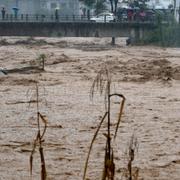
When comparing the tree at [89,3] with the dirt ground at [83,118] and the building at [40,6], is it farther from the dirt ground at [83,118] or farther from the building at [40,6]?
the dirt ground at [83,118]

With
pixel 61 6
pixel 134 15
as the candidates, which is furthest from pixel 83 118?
pixel 61 6

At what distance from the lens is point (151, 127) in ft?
53.5

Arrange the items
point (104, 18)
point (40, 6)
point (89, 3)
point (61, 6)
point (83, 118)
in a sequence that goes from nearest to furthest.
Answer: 1. point (83, 118)
2. point (104, 18)
3. point (89, 3)
4. point (40, 6)
5. point (61, 6)

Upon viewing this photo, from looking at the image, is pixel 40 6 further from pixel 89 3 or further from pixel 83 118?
pixel 83 118

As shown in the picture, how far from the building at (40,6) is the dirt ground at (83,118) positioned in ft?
150

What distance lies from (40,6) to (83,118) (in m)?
66.4

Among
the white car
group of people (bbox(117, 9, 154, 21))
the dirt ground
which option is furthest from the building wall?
the dirt ground

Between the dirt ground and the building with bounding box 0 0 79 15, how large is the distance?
45731 millimetres

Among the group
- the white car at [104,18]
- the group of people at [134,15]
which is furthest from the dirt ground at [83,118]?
the white car at [104,18]

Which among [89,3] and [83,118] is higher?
[89,3]

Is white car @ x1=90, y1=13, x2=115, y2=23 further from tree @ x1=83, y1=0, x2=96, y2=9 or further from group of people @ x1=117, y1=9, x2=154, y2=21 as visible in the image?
tree @ x1=83, y1=0, x2=96, y2=9

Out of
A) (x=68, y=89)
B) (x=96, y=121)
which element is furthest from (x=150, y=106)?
(x=68, y=89)

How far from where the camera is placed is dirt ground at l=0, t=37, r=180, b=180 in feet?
37.9

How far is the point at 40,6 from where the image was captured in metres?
82.9
